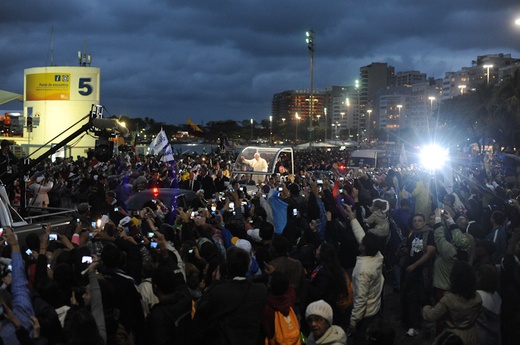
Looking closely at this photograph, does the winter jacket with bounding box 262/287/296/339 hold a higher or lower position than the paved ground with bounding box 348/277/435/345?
higher

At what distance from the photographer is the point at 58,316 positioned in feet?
15.5

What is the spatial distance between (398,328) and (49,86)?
43.8m

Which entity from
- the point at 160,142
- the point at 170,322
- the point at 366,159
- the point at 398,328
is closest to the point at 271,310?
the point at 170,322

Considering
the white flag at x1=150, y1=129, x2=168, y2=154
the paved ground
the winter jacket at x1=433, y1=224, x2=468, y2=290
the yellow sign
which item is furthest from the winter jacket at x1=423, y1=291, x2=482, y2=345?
the yellow sign

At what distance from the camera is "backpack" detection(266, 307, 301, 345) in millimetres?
5305

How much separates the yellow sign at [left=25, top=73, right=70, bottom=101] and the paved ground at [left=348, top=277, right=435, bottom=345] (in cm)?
4163

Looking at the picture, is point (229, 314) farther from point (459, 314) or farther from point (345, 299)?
point (459, 314)

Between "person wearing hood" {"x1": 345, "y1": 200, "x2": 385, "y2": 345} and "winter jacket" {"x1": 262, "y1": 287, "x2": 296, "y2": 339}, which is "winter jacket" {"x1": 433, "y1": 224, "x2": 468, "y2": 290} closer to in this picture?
"person wearing hood" {"x1": 345, "y1": 200, "x2": 385, "y2": 345}

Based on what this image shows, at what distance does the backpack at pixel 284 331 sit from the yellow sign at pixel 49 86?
45.0 m

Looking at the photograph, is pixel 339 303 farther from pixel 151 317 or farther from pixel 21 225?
pixel 21 225

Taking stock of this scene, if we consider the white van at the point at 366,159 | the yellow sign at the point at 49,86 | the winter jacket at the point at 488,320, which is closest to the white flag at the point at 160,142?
the white van at the point at 366,159

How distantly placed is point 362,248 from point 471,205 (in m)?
5.96

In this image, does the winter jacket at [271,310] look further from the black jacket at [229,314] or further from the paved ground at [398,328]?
the paved ground at [398,328]

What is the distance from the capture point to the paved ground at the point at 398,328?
8109mm
